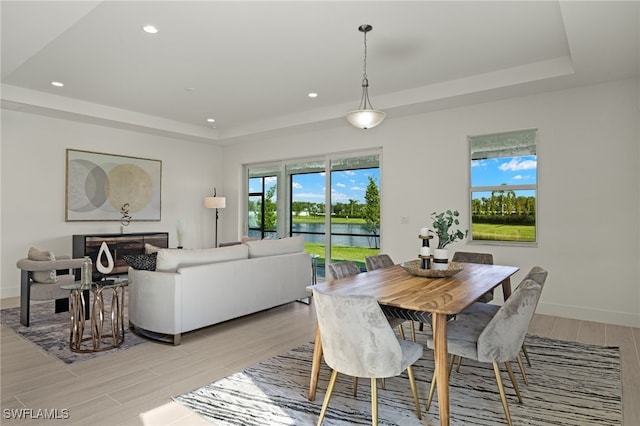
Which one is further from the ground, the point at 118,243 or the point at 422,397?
the point at 118,243

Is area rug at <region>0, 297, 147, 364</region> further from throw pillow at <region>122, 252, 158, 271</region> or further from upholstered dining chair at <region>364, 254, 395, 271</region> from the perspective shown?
upholstered dining chair at <region>364, 254, 395, 271</region>

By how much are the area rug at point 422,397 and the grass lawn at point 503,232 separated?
1.85m

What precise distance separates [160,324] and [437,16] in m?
3.66

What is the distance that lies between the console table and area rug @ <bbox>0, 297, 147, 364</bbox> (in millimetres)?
1089

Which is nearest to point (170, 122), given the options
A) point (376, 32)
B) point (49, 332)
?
point (49, 332)

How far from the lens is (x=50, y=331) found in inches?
149

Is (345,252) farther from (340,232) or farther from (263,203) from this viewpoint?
(263,203)

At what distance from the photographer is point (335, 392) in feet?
8.40

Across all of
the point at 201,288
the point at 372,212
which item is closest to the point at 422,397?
the point at 201,288

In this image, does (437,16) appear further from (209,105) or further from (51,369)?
(51,369)

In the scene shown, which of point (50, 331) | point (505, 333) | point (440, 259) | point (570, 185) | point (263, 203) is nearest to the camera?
point (505, 333)

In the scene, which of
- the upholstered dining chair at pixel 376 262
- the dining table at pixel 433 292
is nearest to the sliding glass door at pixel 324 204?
the upholstered dining chair at pixel 376 262

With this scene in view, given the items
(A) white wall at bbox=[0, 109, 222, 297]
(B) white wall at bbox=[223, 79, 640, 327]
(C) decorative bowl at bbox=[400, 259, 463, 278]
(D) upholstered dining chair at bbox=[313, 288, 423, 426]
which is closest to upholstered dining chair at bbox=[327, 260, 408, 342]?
(C) decorative bowl at bbox=[400, 259, 463, 278]

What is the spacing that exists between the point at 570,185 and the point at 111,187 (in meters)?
6.81
